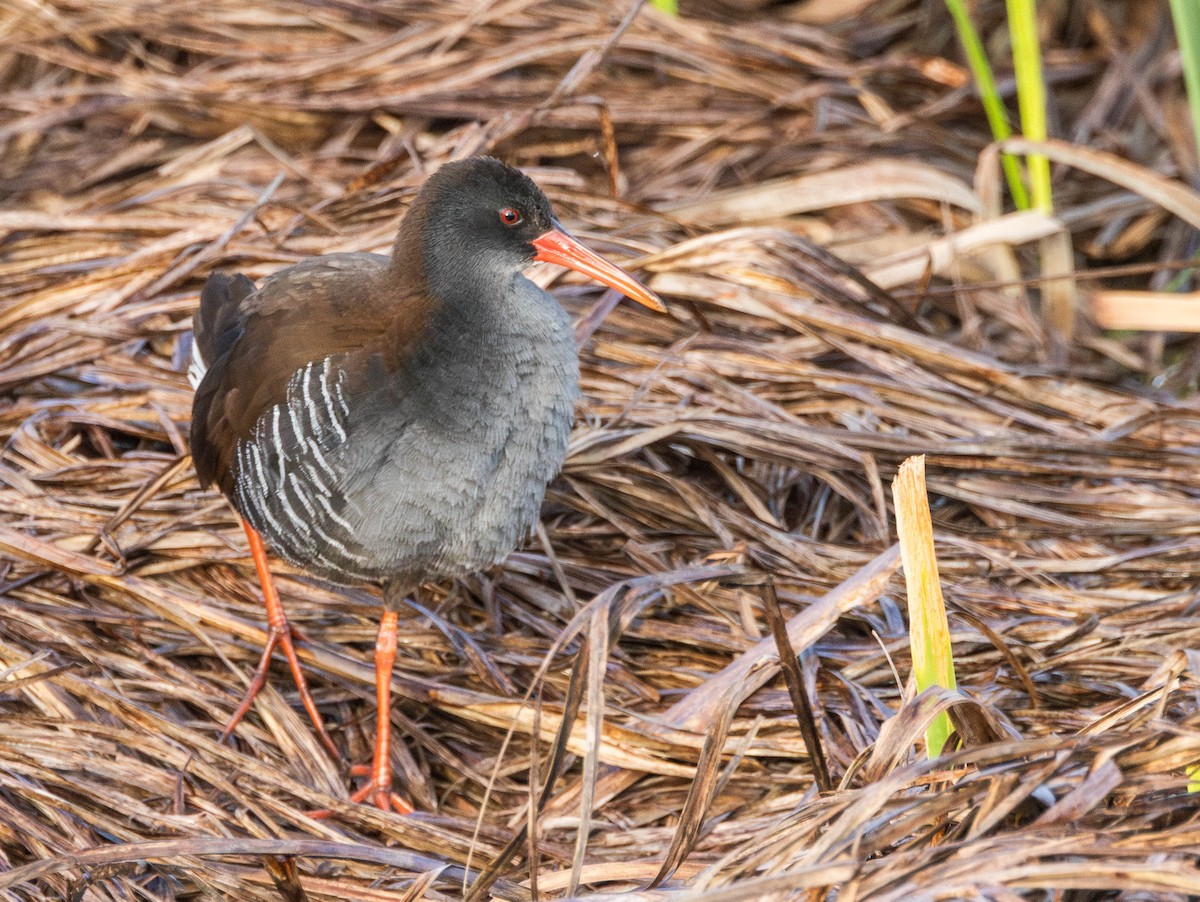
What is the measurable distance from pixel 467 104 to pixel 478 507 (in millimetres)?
2224

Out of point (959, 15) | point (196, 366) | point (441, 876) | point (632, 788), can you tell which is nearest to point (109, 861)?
point (441, 876)

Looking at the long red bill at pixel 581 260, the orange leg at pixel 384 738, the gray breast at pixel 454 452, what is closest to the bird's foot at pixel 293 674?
the orange leg at pixel 384 738

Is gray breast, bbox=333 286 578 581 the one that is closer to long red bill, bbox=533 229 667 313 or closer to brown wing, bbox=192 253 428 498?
brown wing, bbox=192 253 428 498

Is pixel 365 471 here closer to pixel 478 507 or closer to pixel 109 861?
pixel 478 507

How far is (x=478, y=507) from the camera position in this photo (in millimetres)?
3100

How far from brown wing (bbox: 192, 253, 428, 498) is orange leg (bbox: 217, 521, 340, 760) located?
23cm

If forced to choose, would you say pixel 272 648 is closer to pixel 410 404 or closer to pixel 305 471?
pixel 305 471

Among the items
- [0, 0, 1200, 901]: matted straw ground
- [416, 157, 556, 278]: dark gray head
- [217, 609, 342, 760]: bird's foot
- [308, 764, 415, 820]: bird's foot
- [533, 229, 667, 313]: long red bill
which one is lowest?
[308, 764, 415, 820]: bird's foot

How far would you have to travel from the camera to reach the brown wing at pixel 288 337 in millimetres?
3162

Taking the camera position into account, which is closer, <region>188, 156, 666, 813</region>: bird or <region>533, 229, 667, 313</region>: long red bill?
<region>188, 156, 666, 813</region>: bird

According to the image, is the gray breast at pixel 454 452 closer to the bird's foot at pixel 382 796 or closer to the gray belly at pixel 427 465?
the gray belly at pixel 427 465

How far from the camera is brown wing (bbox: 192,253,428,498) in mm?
3162

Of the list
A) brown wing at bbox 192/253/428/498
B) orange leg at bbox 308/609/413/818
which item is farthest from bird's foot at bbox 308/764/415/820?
brown wing at bbox 192/253/428/498

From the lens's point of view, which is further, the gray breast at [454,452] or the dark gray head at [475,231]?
the dark gray head at [475,231]
